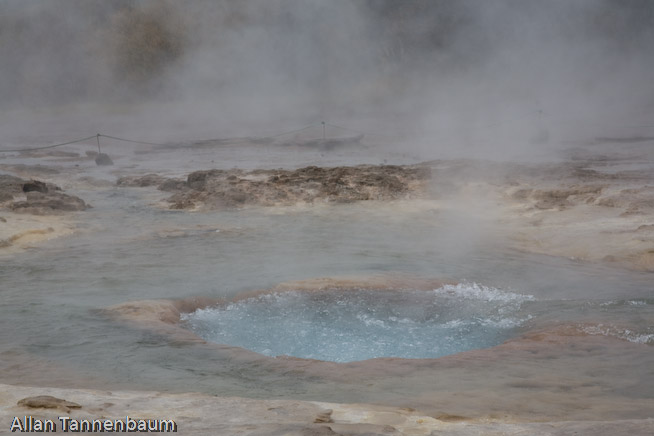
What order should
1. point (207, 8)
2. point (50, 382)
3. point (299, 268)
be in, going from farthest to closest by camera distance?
1. point (207, 8)
2. point (299, 268)
3. point (50, 382)

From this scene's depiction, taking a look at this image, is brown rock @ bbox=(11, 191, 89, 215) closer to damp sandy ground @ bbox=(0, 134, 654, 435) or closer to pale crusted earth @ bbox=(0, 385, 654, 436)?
damp sandy ground @ bbox=(0, 134, 654, 435)

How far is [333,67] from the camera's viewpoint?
26.1 m

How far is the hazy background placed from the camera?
1894cm

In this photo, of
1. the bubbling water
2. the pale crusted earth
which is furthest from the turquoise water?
the pale crusted earth

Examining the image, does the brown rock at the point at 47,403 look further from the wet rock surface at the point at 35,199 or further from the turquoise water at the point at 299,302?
the wet rock surface at the point at 35,199

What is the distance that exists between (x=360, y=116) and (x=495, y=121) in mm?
5860

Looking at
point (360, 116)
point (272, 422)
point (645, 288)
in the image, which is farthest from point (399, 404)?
point (360, 116)

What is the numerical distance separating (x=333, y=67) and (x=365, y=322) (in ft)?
74.1

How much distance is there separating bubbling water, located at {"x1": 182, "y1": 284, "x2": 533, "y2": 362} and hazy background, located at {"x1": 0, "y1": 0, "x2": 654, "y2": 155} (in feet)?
33.2

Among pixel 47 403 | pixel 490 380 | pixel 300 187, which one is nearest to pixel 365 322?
pixel 490 380

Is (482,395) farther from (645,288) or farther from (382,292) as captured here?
(645,288)

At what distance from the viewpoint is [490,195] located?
8445mm

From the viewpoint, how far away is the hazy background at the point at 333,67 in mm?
18938

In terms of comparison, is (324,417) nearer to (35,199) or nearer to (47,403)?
(47,403)
